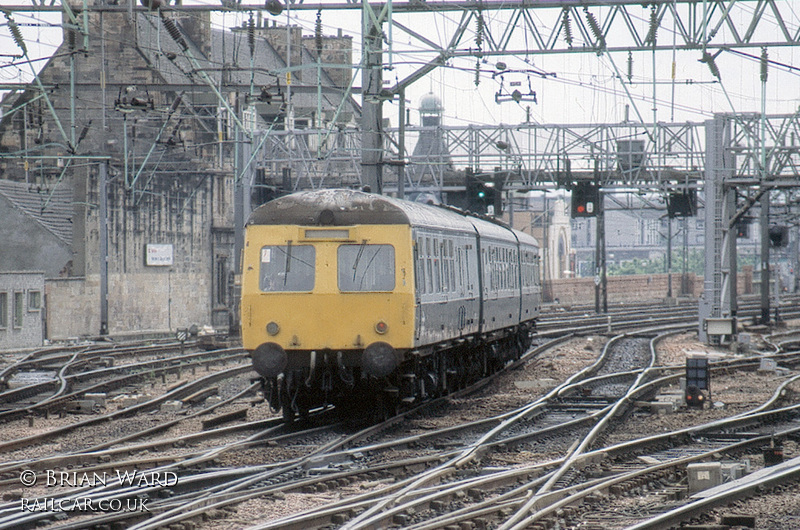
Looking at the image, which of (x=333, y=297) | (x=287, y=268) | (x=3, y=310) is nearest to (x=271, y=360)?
(x=333, y=297)

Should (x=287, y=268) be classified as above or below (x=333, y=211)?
below

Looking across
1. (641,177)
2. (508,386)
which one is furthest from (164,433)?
(641,177)

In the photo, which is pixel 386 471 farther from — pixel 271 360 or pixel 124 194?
pixel 124 194

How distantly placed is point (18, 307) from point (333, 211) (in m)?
21.2

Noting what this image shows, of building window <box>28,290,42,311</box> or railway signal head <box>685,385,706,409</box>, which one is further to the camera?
building window <box>28,290,42,311</box>

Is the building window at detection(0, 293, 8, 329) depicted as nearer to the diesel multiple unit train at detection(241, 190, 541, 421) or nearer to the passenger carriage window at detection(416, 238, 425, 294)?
the diesel multiple unit train at detection(241, 190, 541, 421)

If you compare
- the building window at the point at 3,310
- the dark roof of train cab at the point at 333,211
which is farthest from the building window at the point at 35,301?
the dark roof of train cab at the point at 333,211

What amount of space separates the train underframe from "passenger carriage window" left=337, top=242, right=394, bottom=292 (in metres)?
0.91

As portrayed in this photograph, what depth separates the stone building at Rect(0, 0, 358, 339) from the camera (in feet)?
124

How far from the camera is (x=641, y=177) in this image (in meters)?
38.3

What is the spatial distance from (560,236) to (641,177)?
6287 centimetres

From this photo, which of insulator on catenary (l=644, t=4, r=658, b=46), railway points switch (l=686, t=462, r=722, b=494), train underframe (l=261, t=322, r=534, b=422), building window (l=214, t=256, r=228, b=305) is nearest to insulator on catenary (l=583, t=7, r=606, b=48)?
insulator on catenary (l=644, t=4, r=658, b=46)

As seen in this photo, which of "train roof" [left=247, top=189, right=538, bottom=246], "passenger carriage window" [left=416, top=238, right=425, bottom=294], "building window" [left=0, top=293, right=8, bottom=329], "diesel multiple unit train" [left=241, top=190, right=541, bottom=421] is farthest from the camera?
"building window" [left=0, top=293, right=8, bottom=329]

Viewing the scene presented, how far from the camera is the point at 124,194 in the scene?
131ft
